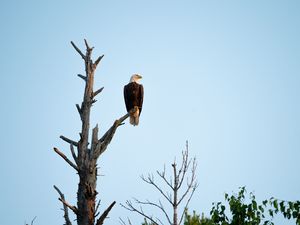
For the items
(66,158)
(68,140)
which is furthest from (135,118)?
(66,158)

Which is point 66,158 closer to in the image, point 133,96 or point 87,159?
point 87,159

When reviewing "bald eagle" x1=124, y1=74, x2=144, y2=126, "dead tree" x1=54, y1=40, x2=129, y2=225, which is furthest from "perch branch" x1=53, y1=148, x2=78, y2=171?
"bald eagle" x1=124, y1=74, x2=144, y2=126

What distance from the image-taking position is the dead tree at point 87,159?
4.60 metres

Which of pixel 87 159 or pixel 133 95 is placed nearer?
pixel 87 159

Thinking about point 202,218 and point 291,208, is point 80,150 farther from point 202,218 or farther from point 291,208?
point 202,218

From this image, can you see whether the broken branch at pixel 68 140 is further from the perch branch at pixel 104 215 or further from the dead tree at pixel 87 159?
the perch branch at pixel 104 215

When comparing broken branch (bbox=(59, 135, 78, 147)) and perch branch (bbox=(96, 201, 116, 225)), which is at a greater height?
broken branch (bbox=(59, 135, 78, 147))

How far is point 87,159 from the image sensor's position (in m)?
5.01

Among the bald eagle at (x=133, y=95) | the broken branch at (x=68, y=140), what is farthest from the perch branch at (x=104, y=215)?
the bald eagle at (x=133, y=95)

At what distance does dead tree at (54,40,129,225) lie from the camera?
4.60 metres

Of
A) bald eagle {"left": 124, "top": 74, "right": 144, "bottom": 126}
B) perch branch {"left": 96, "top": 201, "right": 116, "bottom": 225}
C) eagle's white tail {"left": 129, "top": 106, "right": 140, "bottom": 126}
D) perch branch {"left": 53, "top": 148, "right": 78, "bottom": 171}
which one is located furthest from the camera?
bald eagle {"left": 124, "top": 74, "right": 144, "bottom": 126}

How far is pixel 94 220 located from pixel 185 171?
302 centimetres

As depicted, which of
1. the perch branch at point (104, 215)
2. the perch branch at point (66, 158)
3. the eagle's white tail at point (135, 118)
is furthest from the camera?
the eagle's white tail at point (135, 118)

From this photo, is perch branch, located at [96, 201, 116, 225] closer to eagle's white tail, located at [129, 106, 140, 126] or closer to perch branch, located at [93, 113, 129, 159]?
perch branch, located at [93, 113, 129, 159]
